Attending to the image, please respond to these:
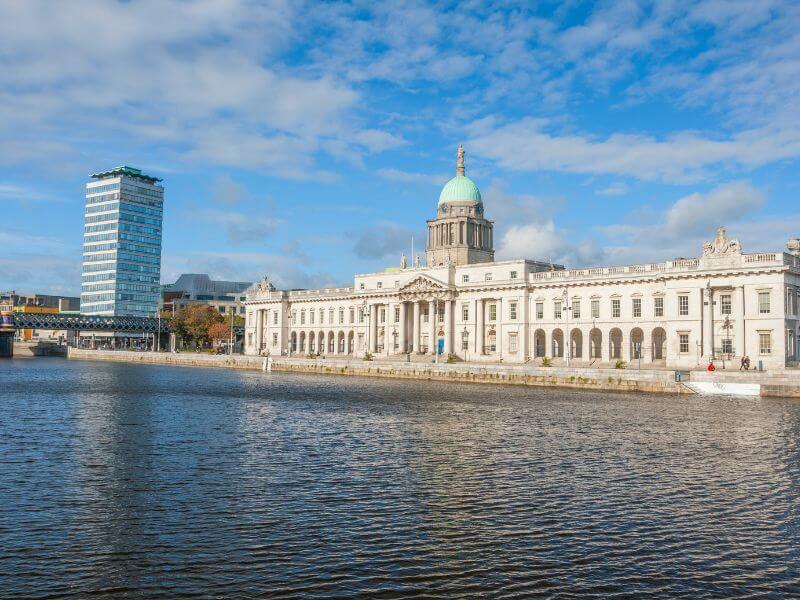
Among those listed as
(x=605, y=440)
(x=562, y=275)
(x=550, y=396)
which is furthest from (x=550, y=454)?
(x=562, y=275)

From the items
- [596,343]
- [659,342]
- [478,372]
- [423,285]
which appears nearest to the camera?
[478,372]

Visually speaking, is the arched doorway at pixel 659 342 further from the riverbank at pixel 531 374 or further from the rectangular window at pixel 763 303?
the riverbank at pixel 531 374

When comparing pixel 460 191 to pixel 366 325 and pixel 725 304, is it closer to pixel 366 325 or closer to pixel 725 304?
pixel 366 325

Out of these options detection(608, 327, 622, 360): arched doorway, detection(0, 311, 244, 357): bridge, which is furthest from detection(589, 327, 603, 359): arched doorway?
detection(0, 311, 244, 357): bridge

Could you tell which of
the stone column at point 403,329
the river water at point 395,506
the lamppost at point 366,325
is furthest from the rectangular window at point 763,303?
the lamppost at point 366,325

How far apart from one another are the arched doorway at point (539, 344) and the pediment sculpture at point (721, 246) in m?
27.9

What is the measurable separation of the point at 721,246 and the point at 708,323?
8758 millimetres

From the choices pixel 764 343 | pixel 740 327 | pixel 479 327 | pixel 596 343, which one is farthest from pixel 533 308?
pixel 764 343

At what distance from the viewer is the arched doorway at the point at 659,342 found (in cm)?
9669

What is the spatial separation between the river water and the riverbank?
21984 millimetres

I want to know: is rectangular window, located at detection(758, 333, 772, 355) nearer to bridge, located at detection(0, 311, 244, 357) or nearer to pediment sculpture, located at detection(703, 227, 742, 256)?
pediment sculpture, located at detection(703, 227, 742, 256)

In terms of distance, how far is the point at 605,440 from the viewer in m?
37.9

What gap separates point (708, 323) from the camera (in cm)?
8712

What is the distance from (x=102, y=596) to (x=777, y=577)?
48.2ft
